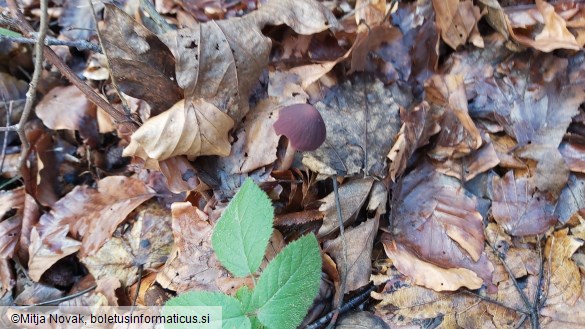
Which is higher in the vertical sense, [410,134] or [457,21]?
[457,21]

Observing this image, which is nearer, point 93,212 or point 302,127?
point 302,127

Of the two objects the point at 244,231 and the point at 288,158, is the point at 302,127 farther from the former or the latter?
the point at 244,231

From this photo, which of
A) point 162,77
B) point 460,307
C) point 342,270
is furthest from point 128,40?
point 460,307

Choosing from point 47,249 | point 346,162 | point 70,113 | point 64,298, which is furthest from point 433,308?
point 70,113

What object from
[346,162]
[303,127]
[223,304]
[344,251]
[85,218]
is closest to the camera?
[223,304]

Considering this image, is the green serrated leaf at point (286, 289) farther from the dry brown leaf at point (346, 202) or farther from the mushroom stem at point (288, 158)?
the mushroom stem at point (288, 158)

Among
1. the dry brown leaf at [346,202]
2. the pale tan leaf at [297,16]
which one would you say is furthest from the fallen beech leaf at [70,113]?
the dry brown leaf at [346,202]

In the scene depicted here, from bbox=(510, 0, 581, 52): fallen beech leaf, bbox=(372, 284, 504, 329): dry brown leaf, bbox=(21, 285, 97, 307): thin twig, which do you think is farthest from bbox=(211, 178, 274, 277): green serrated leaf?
bbox=(510, 0, 581, 52): fallen beech leaf

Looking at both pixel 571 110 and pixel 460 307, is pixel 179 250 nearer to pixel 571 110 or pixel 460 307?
pixel 460 307
